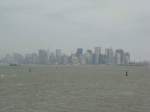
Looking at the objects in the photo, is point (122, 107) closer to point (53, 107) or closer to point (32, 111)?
point (53, 107)

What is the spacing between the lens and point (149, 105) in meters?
29.1

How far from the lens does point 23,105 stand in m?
29.8

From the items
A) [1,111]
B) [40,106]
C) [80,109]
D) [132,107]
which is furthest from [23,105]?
[132,107]

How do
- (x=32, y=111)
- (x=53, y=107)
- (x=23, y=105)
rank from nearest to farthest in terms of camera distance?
1. (x=32, y=111)
2. (x=53, y=107)
3. (x=23, y=105)

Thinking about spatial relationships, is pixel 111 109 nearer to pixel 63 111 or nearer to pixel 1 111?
pixel 63 111

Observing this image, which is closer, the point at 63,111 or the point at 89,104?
the point at 63,111

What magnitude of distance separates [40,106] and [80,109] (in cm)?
409

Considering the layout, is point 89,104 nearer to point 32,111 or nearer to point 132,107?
point 132,107

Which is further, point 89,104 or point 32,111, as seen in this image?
point 89,104

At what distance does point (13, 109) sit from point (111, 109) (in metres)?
8.88

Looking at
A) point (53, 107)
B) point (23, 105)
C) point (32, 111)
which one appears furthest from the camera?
point (23, 105)

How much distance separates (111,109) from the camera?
27250 millimetres

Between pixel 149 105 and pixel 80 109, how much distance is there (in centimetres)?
699

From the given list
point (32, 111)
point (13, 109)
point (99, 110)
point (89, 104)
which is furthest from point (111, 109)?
point (13, 109)
